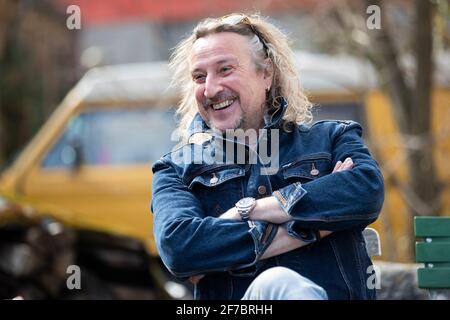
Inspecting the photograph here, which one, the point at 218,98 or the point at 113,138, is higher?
the point at 113,138

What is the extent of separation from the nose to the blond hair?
18 cm

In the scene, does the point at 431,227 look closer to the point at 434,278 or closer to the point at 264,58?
the point at 434,278

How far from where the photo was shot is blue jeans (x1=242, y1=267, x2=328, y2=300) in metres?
2.69

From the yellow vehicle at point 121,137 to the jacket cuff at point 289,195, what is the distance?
17.9 feet

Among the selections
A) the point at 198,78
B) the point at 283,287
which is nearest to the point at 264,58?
the point at 198,78

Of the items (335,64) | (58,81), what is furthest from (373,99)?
(58,81)

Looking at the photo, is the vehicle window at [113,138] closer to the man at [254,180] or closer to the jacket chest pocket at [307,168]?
the man at [254,180]

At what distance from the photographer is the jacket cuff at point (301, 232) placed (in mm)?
3199

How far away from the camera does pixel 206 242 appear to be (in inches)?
125

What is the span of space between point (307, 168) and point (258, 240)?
0.37 metres

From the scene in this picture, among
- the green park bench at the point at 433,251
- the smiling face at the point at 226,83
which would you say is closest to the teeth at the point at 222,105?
the smiling face at the point at 226,83

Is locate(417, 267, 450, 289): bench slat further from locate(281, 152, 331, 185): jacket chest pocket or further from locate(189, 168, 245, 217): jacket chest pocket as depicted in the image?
locate(189, 168, 245, 217): jacket chest pocket

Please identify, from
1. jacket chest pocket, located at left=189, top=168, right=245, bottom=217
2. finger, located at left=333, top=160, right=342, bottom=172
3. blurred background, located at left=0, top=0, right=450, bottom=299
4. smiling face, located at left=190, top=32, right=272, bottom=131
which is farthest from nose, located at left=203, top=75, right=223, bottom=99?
blurred background, located at left=0, top=0, right=450, bottom=299
